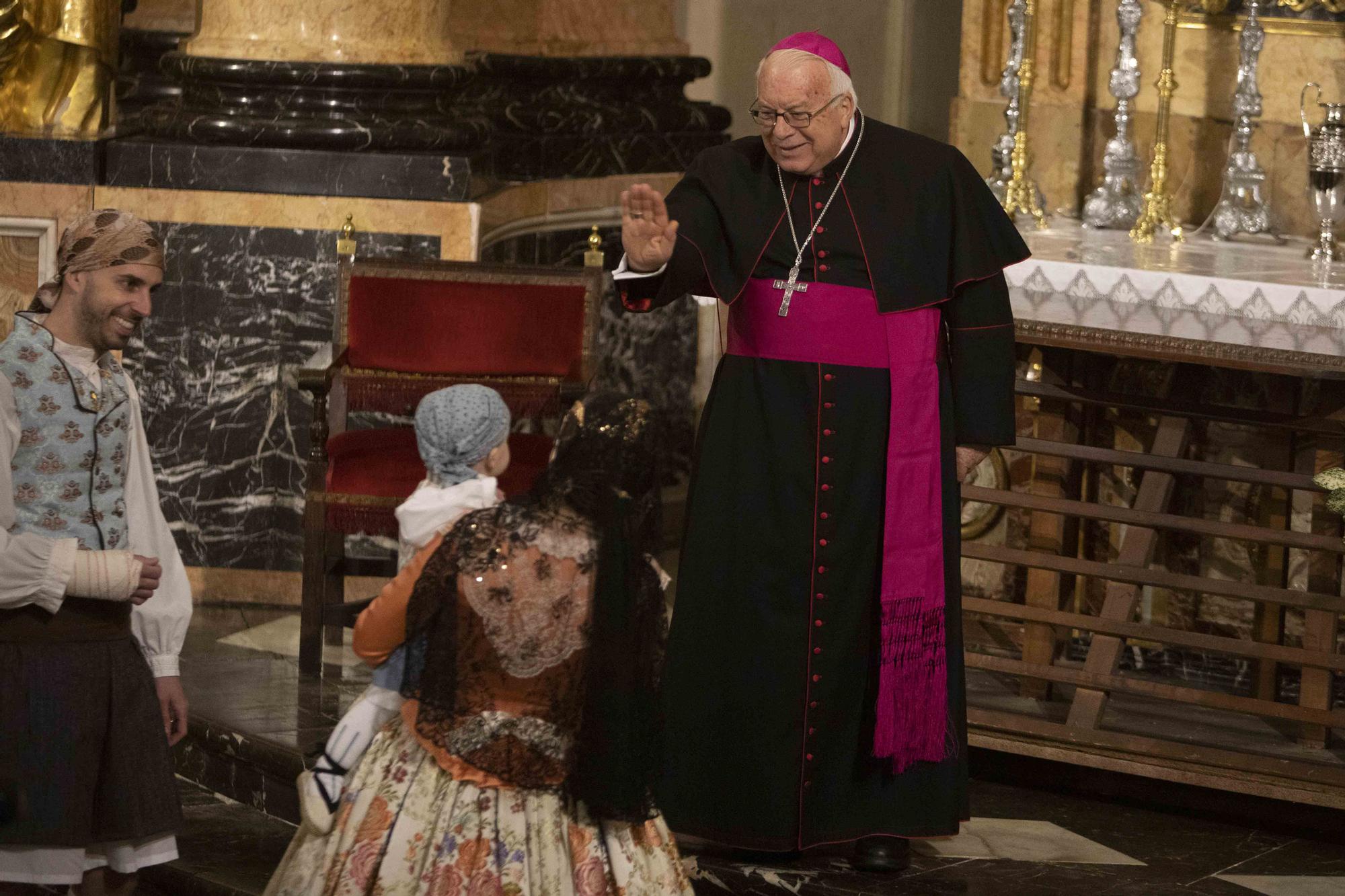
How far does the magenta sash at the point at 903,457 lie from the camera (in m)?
4.17

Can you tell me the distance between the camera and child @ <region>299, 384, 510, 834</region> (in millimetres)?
3346

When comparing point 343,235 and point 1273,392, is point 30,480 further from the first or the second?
point 1273,392

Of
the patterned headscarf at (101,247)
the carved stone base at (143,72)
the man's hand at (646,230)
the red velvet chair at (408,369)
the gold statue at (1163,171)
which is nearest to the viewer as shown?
the patterned headscarf at (101,247)

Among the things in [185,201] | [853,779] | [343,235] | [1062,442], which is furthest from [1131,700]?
[185,201]

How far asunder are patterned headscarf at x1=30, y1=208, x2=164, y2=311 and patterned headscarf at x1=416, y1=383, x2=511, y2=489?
0.67 meters

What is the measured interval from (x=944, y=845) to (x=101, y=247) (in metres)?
2.39

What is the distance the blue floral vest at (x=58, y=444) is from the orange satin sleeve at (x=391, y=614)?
62 cm

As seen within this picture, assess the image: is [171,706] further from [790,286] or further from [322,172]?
[322,172]

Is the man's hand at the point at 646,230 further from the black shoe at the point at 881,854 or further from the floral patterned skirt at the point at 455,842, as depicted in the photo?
the black shoe at the point at 881,854

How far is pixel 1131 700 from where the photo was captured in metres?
5.59

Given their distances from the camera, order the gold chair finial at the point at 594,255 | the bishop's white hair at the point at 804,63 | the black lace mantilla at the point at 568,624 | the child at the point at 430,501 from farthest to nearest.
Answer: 1. the gold chair finial at the point at 594,255
2. the bishop's white hair at the point at 804,63
3. the child at the point at 430,501
4. the black lace mantilla at the point at 568,624

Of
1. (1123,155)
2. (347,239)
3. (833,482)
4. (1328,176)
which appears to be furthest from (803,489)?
(1123,155)

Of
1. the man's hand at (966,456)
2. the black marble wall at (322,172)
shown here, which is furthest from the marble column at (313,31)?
the man's hand at (966,456)

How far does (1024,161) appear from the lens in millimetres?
6586
